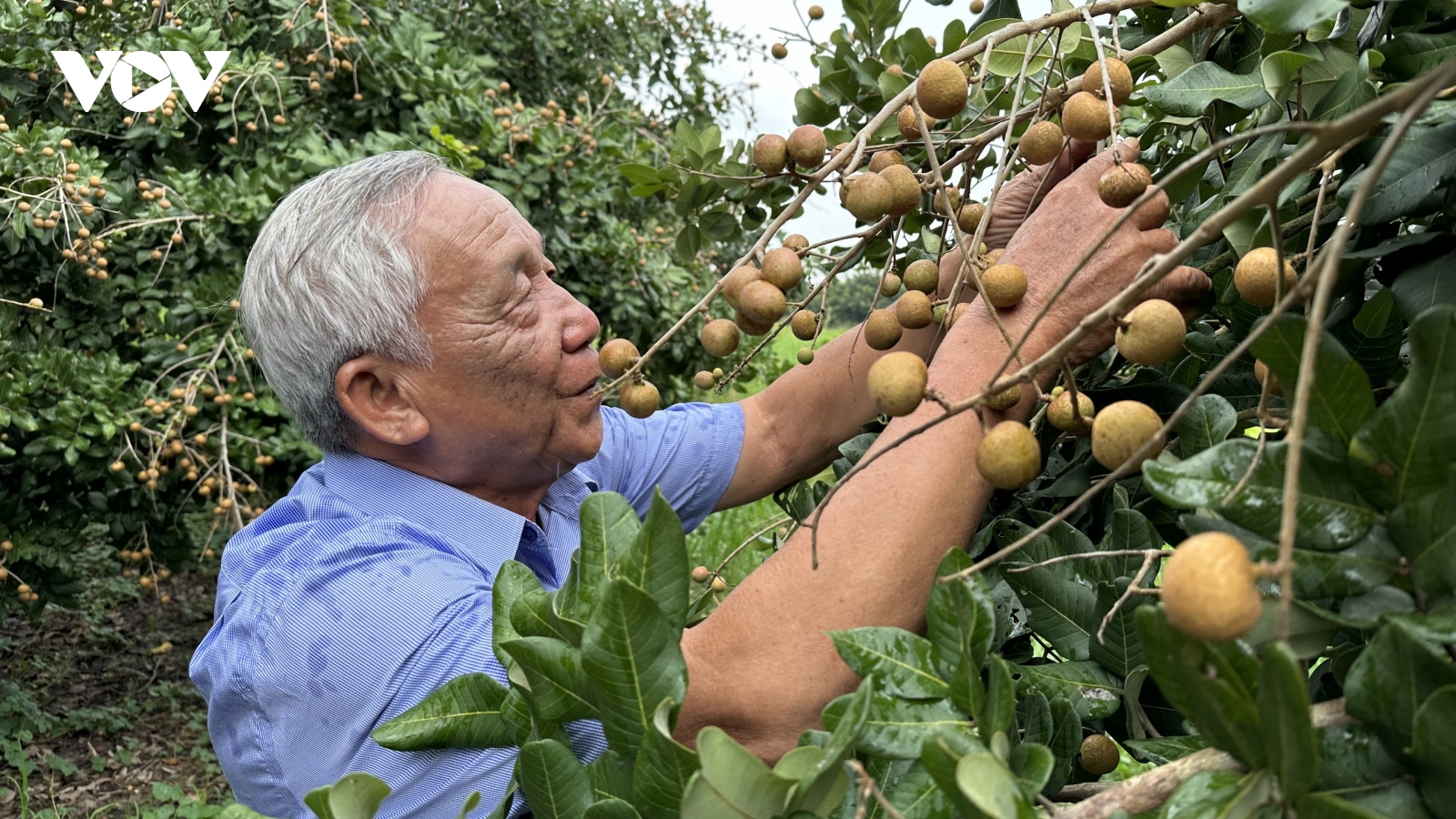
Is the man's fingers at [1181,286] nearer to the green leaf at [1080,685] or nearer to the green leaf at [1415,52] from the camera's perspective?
the green leaf at [1415,52]

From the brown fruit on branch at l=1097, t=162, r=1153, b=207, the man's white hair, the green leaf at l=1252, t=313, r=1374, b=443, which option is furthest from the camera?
the man's white hair

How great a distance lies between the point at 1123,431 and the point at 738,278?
42 centimetres

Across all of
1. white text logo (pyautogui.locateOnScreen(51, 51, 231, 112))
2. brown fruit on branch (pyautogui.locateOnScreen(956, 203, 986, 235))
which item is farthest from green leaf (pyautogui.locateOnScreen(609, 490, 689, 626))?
white text logo (pyautogui.locateOnScreen(51, 51, 231, 112))

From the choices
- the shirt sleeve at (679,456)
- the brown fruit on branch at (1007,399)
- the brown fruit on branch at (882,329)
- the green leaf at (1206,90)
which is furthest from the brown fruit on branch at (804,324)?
the shirt sleeve at (679,456)

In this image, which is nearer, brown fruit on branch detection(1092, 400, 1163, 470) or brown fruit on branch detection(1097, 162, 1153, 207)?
brown fruit on branch detection(1092, 400, 1163, 470)

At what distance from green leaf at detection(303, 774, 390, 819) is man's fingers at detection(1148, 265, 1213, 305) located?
0.64 meters

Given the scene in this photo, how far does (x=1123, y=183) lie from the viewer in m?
0.84

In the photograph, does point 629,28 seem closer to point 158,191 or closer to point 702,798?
point 158,191

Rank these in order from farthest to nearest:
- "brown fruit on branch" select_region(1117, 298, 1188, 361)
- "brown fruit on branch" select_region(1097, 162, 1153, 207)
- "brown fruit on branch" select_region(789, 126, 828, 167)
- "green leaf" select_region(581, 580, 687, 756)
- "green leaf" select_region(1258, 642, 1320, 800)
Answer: "brown fruit on branch" select_region(789, 126, 828, 167), "brown fruit on branch" select_region(1097, 162, 1153, 207), "brown fruit on branch" select_region(1117, 298, 1188, 361), "green leaf" select_region(581, 580, 687, 756), "green leaf" select_region(1258, 642, 1320, 800)

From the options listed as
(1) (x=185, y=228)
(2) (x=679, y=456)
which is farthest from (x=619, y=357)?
(1) (x=185, y=228)

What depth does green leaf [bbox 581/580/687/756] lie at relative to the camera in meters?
0.63

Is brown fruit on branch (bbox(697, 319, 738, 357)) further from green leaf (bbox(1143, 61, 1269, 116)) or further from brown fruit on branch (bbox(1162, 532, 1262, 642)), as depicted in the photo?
brown fruit on branch (bbox(1162, 532, 1262, 642))

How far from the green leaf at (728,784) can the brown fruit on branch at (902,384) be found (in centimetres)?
25

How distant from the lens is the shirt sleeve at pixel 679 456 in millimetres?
1904
